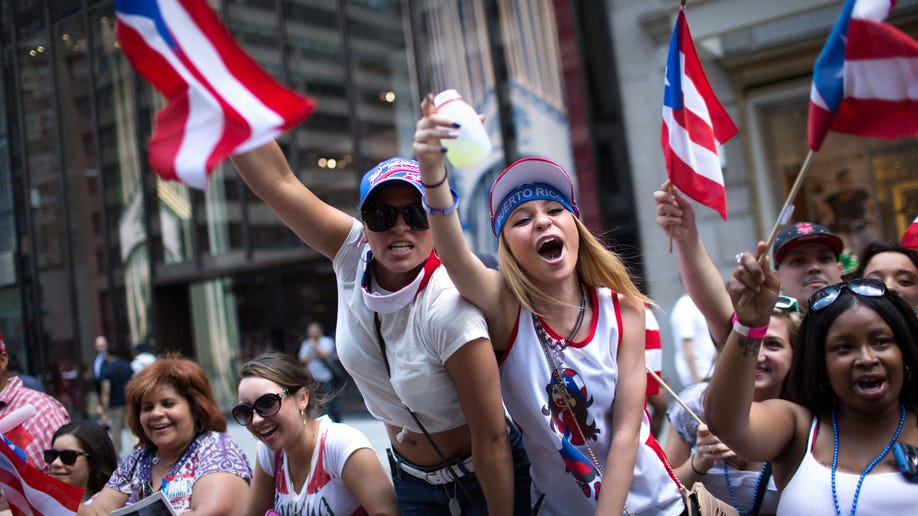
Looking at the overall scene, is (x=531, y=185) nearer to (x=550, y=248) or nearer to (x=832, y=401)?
(x=550, y=248)

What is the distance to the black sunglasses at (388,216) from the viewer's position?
2461mm

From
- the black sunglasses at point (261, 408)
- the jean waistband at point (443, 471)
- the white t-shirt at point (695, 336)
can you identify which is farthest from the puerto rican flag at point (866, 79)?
the white t-shirt at point (695, 336)

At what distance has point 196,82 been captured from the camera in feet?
7.57

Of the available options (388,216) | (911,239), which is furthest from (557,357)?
(911,239)

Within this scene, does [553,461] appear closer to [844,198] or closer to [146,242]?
[844,198]

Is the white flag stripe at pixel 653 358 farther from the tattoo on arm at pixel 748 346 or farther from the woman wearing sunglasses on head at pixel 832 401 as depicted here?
the tattoo on arm at pixel 748 346

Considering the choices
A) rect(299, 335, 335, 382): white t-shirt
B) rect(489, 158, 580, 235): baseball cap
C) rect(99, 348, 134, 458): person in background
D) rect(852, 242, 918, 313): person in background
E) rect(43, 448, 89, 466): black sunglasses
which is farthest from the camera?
rect(99, 348, 134, 458): person in background

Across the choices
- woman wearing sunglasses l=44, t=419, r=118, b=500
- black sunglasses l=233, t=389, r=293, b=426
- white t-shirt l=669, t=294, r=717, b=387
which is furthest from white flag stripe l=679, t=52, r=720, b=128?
white t-shirt l=669, t=294, r=717, b=387

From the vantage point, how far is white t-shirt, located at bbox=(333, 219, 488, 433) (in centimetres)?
238

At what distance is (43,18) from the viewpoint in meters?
17.0

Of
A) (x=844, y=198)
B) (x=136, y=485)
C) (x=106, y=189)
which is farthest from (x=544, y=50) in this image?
(x=106, y=189)

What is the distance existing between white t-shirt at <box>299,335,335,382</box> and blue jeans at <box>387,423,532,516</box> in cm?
695

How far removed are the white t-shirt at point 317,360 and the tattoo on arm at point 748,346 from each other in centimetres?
793

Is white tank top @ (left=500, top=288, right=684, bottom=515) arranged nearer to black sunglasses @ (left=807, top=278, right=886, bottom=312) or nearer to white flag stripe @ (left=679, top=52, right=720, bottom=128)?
black sunglasses @ (left=807, top=278, right=886, bottom=312)
